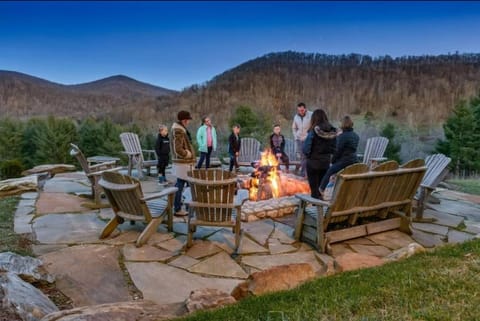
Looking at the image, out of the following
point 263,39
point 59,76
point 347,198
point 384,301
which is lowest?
point 384,301

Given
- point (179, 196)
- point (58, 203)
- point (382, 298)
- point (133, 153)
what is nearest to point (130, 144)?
point (133, 153)

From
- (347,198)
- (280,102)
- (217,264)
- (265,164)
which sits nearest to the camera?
(217,264)

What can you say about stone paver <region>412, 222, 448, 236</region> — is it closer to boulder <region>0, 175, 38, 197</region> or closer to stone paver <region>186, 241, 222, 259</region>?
stone paver <region>186, 241, 222, 259</region>

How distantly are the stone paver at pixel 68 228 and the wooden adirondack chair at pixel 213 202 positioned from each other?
Answer: 1.13m

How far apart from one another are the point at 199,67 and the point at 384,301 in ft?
71.6

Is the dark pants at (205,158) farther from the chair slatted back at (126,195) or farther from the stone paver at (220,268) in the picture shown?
the stone paver at (220,268)

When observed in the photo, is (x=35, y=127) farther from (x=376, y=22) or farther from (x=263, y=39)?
(x=376, y=22)

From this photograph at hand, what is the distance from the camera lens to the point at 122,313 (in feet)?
6.41

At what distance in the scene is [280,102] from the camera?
52.5ft

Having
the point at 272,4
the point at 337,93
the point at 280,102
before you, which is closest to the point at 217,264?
the point at 280,102

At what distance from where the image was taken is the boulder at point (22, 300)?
77.0 inches

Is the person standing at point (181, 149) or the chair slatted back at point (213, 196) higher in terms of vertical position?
the person standing at point (181, 149)

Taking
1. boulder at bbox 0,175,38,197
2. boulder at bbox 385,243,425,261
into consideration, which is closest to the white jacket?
boulder at bbox 385,243,425,261

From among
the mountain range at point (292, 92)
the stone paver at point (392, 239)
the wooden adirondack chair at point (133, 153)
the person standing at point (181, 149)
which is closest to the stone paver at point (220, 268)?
the person standing at point (181, 149)
